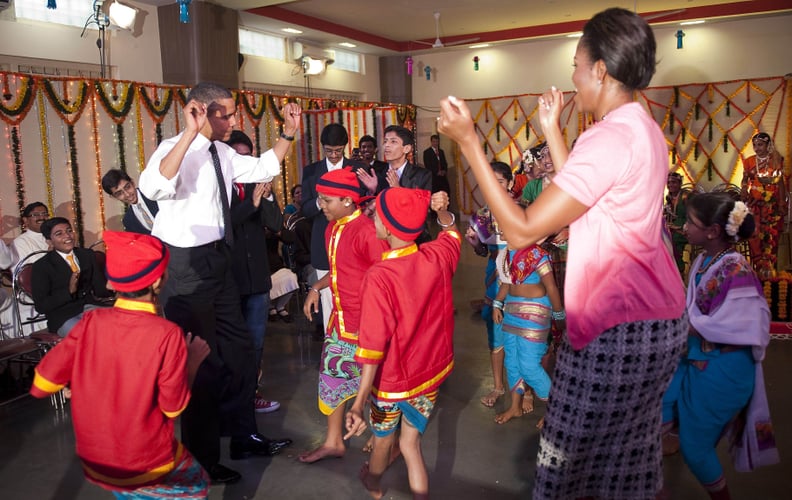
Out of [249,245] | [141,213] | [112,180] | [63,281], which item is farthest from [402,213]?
[112,180]

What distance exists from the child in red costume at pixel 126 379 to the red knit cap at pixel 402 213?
80 centimetres

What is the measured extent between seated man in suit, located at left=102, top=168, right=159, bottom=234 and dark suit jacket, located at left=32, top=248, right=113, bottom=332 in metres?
0.47

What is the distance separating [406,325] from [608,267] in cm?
102

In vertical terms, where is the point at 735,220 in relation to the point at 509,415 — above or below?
above

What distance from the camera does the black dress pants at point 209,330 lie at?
8.56ft

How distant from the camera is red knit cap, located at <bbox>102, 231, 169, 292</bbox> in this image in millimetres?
1880

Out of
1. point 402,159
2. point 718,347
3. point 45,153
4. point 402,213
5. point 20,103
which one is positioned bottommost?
point 718,347

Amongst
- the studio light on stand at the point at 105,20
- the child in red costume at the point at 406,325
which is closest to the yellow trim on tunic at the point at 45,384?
the child in red costume at the point at 406,325

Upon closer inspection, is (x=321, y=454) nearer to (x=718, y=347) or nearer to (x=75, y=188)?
(x=718, y=347)

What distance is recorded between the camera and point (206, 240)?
8.63 feet

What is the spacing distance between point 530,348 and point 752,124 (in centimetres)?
980

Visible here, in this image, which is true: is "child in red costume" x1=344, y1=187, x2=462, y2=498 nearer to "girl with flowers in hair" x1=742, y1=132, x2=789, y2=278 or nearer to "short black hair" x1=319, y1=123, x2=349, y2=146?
"short black hair" x1=319, y1=123, x2=349, y2=146

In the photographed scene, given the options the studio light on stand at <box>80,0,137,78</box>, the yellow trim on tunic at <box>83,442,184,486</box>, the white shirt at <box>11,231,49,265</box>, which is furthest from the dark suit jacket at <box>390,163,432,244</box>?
the studio light on stand at <box>80,0,137,78</box>

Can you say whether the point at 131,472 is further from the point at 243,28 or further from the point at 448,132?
the point at 243,28
